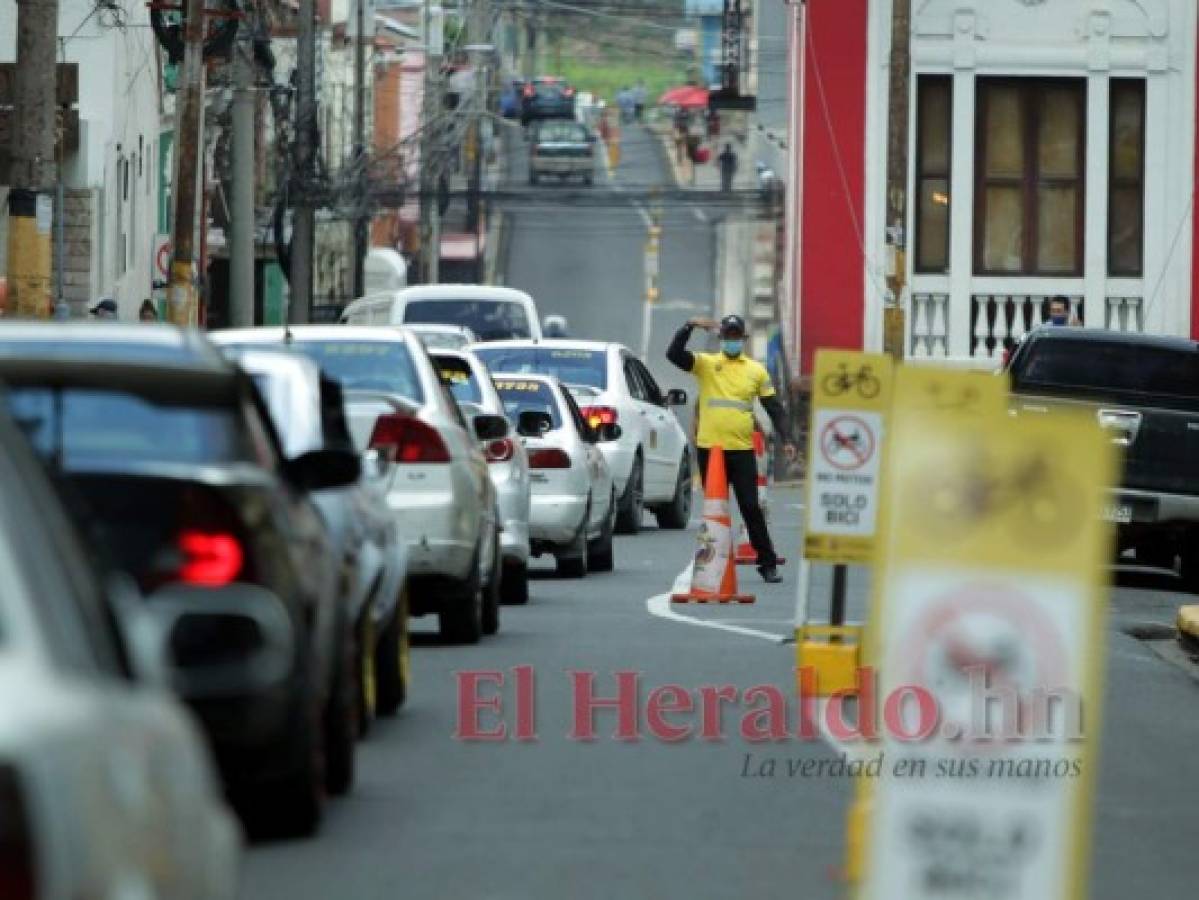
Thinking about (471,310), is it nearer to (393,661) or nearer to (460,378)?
(460,378)

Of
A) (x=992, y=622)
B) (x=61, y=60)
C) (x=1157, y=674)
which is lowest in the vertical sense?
(x=1157, y=674)

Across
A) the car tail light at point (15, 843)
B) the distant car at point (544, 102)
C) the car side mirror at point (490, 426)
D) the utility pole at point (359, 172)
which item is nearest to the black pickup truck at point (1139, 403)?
the car side mirror at point (490, 426)

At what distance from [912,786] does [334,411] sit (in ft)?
20.1

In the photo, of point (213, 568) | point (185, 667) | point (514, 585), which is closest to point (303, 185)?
point (514, 585)

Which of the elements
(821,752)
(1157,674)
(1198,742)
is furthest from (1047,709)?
(1157,674)

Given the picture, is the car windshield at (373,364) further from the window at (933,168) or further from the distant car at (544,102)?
the distant car at (544,102)

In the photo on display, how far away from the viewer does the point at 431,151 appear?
71062mm

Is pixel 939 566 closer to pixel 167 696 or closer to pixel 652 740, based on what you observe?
pixel 167 696

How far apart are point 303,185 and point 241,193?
321 inches

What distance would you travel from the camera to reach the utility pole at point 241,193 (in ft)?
144

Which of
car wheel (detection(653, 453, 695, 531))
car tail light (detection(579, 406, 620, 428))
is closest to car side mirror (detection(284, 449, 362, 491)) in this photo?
car tail light (detection(579, 406, 620, 428))

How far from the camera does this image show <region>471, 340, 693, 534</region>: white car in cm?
2914

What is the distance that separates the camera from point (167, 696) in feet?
19.4

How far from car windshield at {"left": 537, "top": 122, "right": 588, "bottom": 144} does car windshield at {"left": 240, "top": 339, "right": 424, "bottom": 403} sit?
78.7m
